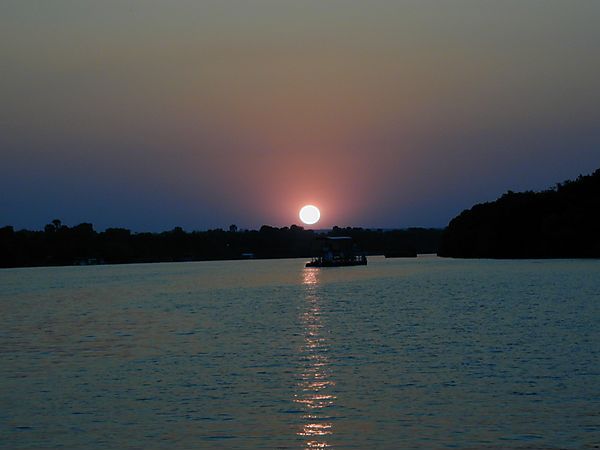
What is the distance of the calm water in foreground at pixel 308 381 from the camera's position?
2539 cm

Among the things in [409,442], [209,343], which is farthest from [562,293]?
[409,442]

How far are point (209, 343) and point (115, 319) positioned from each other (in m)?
22.8

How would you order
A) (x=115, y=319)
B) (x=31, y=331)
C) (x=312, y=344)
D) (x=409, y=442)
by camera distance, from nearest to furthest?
(x=409, y=442) → (x=312, y=344) → (x=31, y=331) → (x=115, y=319)

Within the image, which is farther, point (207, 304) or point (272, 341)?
point (207, 304)

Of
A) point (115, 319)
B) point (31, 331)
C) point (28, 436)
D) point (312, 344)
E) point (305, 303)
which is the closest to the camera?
point (28, 436)

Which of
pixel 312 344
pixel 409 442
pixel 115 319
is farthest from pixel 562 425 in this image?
pixel 115 319

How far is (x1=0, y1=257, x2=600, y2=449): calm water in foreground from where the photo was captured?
25.4 meters

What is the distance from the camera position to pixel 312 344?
48438 mm

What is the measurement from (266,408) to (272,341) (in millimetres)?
21151

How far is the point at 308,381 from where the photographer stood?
34.7 metres

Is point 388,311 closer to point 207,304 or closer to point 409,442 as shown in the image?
point 207,304

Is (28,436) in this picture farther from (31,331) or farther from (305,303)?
(305,303)

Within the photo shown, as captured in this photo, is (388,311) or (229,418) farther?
(388,311)

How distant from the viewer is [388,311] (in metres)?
72.1
